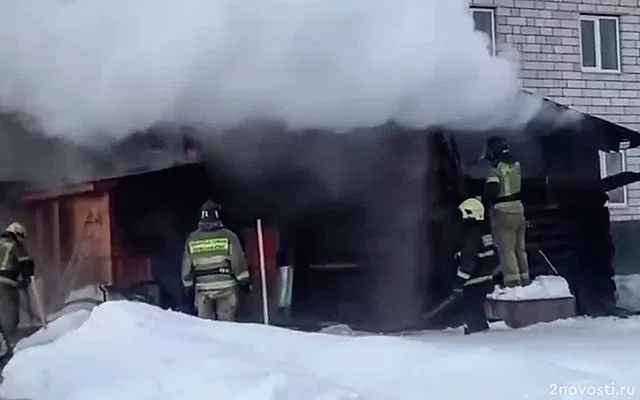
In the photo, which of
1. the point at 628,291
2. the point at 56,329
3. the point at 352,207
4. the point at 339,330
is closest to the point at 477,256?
the point at 352,207

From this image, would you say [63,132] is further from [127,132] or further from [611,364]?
[611,364]

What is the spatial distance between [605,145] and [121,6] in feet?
15.6

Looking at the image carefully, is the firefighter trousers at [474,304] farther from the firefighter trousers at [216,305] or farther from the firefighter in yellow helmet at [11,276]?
the firefighter in yellow helmet at [11,276]

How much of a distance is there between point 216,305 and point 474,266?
2.25 meters

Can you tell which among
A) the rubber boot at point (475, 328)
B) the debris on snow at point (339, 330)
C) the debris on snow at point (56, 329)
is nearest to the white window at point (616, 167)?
the rubber boot at point (475, 328)

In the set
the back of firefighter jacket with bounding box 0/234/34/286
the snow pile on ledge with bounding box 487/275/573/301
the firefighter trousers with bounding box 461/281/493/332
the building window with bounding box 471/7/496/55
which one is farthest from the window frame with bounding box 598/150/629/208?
the back of firefighter jacket with bounding box 0/234/34/286

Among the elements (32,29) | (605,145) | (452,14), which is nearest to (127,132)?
(32,29)

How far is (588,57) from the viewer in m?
12.7

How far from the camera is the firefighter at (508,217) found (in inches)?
355

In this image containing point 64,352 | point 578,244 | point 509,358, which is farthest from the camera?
point 578,244

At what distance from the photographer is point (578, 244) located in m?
9.93

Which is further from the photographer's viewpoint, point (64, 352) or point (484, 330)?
point (484, 330)

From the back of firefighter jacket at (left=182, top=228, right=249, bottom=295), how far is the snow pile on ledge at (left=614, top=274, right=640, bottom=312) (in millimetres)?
4335

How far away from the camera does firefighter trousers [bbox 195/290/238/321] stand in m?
7.70
